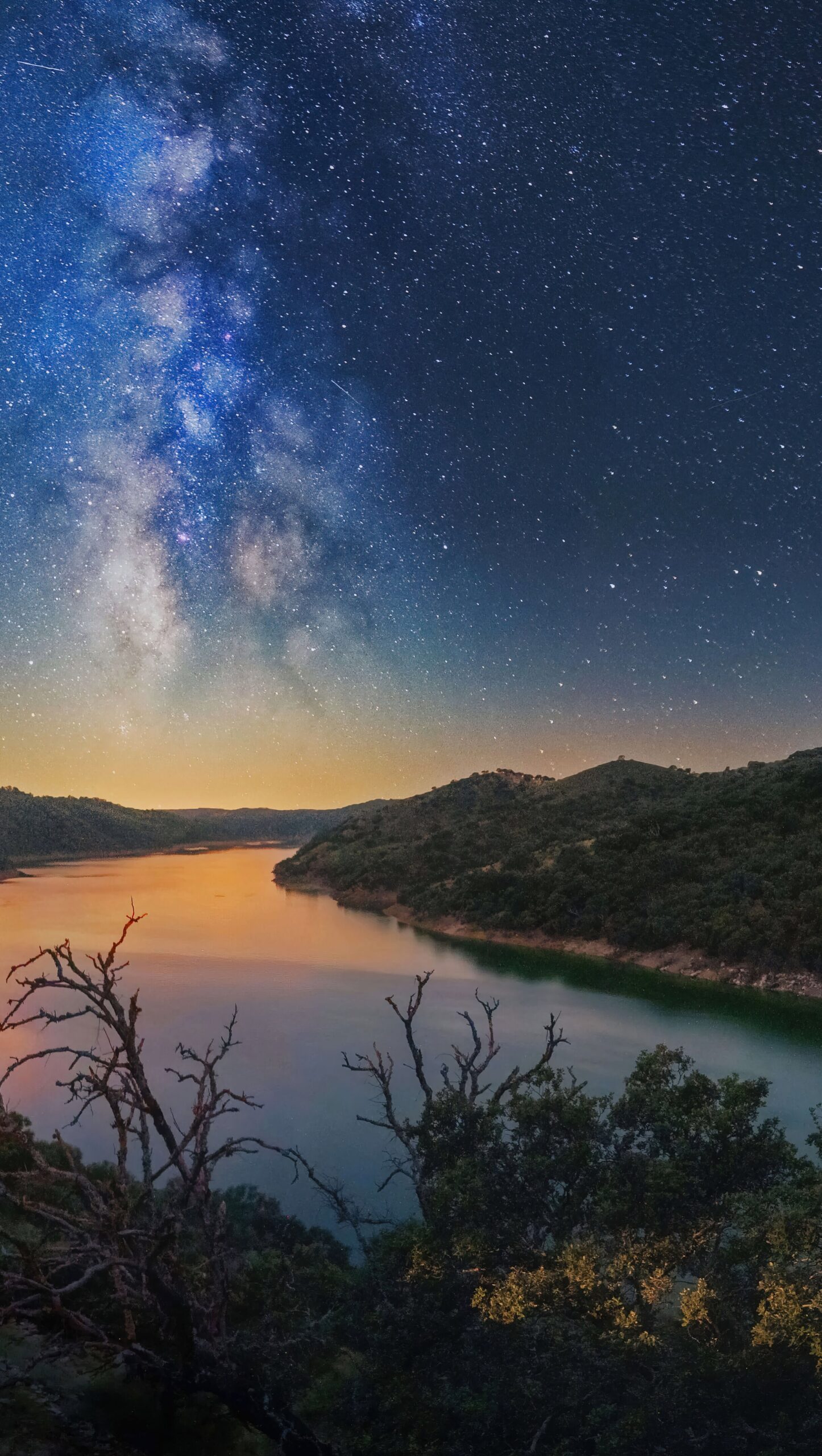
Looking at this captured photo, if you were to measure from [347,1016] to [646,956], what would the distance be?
73.5ft

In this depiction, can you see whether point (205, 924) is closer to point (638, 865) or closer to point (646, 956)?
point (638, 865)

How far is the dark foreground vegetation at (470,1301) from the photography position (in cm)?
1130

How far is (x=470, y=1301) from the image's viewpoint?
1403cm

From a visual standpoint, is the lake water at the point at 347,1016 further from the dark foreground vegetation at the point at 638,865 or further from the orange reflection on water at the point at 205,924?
the dark foreground vegetation at the point at 638,865

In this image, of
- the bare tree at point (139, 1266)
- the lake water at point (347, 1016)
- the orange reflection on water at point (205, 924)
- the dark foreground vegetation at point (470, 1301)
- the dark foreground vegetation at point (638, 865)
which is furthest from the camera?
the orange reflection on water at point (205, 924)

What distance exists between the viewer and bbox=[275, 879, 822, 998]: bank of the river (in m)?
48.1

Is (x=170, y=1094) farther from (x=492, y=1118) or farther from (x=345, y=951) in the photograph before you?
(x=345, y=951)

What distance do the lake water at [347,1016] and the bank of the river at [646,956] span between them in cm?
A: 160

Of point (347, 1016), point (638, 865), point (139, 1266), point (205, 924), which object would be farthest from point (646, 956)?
point (139, 1266)

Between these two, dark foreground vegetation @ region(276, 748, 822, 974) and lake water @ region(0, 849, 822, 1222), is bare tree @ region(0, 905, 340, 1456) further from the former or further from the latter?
dark foreground vegetation @ region(276, 748, 822, 974)

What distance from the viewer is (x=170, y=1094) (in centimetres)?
3325

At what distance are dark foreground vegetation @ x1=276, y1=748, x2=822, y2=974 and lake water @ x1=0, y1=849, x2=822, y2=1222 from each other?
4.54m

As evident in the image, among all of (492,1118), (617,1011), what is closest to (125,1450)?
(492,1118)

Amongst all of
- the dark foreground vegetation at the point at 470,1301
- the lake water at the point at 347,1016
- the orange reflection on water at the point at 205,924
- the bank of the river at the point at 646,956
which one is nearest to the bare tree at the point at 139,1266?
the dark foreground vegetation at the point at 470,1301
